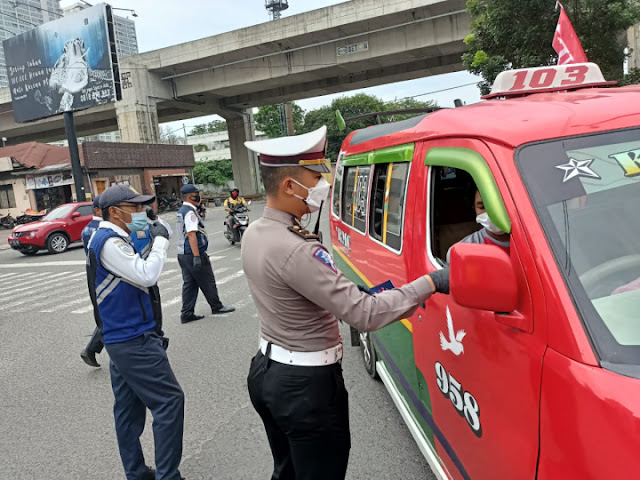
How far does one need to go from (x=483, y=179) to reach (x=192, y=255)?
16.9ft

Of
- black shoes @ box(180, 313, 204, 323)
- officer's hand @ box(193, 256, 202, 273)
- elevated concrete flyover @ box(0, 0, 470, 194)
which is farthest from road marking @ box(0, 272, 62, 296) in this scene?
elevated concrete flyover @ box(0, 0, 470, 194)

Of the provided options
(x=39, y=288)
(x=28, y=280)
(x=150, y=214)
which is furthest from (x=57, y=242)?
(x=150, y=214)

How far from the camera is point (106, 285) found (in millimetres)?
2639

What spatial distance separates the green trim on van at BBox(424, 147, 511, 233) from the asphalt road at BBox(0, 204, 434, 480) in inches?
73.7

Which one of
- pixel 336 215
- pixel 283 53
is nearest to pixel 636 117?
pixel 336 215

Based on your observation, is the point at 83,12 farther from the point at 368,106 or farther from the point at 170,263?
the point at 368,106

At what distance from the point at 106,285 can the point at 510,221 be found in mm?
2119

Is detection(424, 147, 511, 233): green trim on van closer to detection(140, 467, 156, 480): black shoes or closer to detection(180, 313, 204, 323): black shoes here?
detection(140, 467, 156, 480): black shoes

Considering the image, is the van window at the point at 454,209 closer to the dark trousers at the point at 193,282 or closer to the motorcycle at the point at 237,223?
the dark trousers at the point at 193,282

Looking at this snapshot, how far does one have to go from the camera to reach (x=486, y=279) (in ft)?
4.79

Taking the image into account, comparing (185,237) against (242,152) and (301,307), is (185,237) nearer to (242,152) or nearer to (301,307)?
(301,307)

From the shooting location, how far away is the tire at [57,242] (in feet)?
48.7

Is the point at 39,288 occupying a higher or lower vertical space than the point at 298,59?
lower

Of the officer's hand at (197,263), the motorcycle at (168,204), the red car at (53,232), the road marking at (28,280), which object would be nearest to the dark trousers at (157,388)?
the officer's hand at (197,263)
